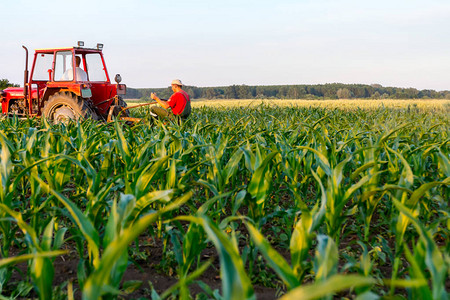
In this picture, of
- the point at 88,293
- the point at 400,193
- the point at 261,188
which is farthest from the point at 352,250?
the point at 88,293

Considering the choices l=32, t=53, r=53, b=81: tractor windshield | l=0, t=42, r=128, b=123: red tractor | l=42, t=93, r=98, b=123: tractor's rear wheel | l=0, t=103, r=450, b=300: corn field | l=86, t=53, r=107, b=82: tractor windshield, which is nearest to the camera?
l=0, t=103, r=450, b=300: corn field

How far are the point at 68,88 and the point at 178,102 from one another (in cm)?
215

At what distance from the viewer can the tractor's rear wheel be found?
734 cm

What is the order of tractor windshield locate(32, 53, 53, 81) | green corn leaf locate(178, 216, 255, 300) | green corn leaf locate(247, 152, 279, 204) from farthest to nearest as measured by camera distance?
tractor windshield locate(32, 53, 53, 81) → green corn leaf locate(247, 152, 279, 204) → green corn leaf locate(178, 216, 255, 300)

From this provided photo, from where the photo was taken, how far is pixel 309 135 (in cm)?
423

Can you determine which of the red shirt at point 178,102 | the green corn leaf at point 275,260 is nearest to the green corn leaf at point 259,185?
the green corn leaf at point 275,260

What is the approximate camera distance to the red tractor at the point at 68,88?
24.5 feet

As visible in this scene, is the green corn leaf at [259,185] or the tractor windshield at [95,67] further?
the tractor windshield at [95,67]

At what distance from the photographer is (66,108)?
295 inches

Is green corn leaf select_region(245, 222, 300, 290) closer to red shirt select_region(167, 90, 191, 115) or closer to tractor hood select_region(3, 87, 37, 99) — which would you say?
red shirt select_region(167, 90, 191, 115)

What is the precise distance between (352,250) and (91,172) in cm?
172

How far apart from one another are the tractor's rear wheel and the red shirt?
1.46 metres

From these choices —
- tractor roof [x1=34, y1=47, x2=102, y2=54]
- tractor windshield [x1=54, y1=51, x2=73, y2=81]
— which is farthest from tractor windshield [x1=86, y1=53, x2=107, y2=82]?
tractor windshield [x1=54, y1=51, x2=73, y2=81]

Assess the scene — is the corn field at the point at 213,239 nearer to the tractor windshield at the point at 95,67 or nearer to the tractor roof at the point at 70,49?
the tractor roof at the point at 70,49
